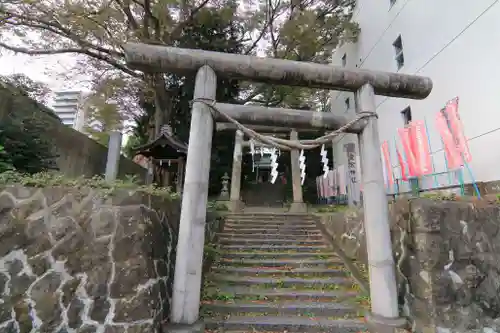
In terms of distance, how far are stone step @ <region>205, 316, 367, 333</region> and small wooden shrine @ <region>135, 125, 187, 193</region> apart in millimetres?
7003

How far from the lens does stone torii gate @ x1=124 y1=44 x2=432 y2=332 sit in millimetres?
3643

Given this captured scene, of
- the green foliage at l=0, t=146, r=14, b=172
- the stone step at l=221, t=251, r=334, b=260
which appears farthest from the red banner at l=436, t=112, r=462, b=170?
the green foliage at l=0, t=146, r=14, b=172

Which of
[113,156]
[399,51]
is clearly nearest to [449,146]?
[399,51]

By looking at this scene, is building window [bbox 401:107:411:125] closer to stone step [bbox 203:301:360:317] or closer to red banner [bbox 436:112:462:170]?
red banner [bbox 436:112:462:170]

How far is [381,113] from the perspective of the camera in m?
11.7

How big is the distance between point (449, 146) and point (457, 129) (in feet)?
1.49

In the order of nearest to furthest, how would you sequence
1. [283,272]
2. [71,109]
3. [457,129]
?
1. [283,272]
2. [457,129]
3. [71,109]

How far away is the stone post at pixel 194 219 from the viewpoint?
3.53m

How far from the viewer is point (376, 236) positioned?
4012 mm

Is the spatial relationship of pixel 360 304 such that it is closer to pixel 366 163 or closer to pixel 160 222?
pixel 366 163

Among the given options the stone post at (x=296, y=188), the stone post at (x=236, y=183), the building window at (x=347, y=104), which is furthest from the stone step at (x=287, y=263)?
the building window at (x=347, y=104)

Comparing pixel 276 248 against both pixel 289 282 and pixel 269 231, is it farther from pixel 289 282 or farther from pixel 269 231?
pixel 289 282

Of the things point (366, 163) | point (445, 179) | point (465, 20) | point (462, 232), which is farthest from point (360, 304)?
point (465, 20)

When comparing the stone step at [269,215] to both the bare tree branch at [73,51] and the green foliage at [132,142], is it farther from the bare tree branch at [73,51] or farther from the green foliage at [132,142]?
the green foliage at [132,142]
